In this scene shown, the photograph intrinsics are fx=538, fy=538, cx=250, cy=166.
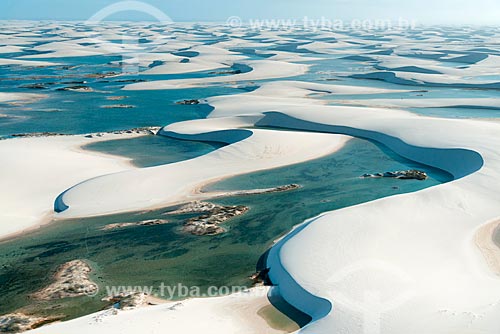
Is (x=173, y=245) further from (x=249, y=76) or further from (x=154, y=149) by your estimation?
(x=249, y=76)

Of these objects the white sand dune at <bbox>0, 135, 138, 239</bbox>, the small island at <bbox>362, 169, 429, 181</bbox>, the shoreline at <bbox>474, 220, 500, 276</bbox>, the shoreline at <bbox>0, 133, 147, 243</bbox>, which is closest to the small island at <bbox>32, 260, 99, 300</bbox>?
the shoreline at <bbox>0, 133, 147, 243</bbox>

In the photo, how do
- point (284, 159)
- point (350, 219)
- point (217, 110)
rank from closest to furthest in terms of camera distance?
point (350, 219), point (284, 159), point (217, 110)

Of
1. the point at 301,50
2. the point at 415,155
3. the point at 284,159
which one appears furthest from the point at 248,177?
the point at 301,50

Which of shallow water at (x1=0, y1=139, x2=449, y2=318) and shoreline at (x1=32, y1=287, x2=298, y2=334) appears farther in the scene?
shallow water at (x1=0, y1=139, x2=449, y2=318)

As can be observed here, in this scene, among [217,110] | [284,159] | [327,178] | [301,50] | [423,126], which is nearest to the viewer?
[327,178]

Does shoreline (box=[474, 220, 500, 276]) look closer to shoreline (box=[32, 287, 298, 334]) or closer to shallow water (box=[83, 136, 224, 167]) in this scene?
shoreline (box=[32, 287, 298, 334])

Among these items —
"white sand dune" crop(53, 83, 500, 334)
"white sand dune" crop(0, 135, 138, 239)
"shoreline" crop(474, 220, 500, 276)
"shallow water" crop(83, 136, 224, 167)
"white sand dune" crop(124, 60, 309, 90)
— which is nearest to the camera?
"white sand dune" crop(53, 83, 500, 334)

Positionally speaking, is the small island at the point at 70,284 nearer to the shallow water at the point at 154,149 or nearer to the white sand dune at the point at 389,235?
the white sand dune at the point at 389,235

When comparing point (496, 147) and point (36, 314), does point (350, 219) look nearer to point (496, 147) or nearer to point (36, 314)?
point (36, 314)
